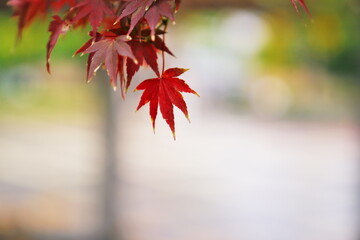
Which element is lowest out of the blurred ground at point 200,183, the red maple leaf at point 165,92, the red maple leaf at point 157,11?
the blurred ground at point 200,183

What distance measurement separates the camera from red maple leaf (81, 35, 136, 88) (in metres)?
1.00

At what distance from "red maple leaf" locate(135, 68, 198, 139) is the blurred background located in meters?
0.25

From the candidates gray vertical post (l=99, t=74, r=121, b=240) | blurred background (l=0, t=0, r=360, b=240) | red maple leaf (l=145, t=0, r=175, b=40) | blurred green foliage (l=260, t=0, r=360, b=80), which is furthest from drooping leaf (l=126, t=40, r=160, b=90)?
blurred green foliage (l=260, t=0, r=360, b=80)

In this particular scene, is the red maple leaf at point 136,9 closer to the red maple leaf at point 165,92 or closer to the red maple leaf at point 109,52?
the red maple leaf at point 109,52

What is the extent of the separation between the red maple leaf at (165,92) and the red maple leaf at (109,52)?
105 mm

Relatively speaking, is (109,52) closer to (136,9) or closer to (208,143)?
(136,9)

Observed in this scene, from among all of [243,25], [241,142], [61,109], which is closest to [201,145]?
[241,142]

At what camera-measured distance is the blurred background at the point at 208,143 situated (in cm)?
509

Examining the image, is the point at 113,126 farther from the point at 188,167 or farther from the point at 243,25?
the point at 243,25

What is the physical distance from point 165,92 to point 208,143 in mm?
11322

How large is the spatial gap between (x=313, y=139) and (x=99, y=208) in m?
8.64

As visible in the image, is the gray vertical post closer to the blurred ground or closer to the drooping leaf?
the blurred ground

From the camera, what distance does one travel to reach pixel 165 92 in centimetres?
109

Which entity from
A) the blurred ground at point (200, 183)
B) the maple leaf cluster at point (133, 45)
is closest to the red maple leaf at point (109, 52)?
→ the maple leaf cluster at point (133, 45)
